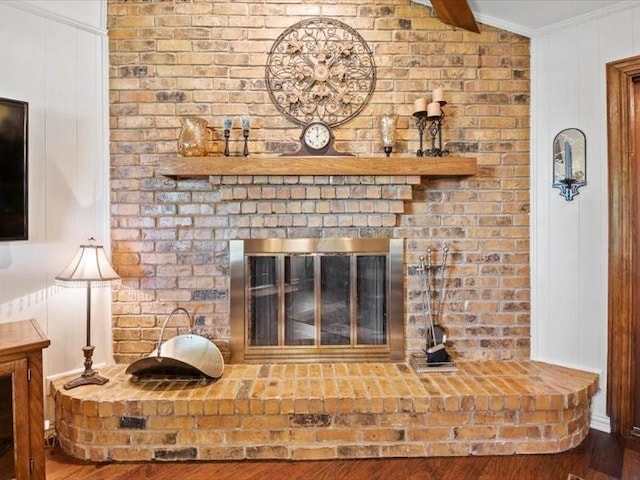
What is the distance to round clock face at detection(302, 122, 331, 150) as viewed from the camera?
7.88ft

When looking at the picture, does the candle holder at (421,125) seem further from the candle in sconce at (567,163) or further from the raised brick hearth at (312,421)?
the raised brick hearth at (312,421)

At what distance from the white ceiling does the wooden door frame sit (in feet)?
1.14

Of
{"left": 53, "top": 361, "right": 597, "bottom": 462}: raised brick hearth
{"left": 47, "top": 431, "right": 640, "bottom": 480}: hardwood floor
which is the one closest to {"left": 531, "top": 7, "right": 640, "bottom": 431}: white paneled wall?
{"left": 53, "top": 361, "right": 597, "bottom": 462}: raised brick hearth

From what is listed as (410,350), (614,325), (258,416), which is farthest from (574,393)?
(258,416)

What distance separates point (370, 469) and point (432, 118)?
2.04 metres

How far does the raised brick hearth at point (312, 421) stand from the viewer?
6.53ft

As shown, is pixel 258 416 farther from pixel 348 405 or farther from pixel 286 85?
pixel 286 85

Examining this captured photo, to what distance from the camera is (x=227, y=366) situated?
2422 millimetres

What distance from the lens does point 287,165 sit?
89.6 inches

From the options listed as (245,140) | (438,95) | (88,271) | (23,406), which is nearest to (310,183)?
(245,140)

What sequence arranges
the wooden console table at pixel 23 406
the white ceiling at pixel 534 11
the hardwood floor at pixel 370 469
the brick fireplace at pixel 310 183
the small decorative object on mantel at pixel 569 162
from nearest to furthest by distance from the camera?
the wooden console table at pixel 23 406 → the hardwood floor at pixel 370 469 → the white ceiling at pixel 534 11 → the small decorative object on mantel at pixel 569 162 → the brick fireplace at pixel 310 183

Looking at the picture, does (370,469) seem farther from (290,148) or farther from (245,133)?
(245,133)

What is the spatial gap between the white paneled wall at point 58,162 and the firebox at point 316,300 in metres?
0.90

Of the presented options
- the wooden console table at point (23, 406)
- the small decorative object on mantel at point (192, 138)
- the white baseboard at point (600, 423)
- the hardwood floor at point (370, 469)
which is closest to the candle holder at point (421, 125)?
the small decorative object on mantel at point (192, 138)
